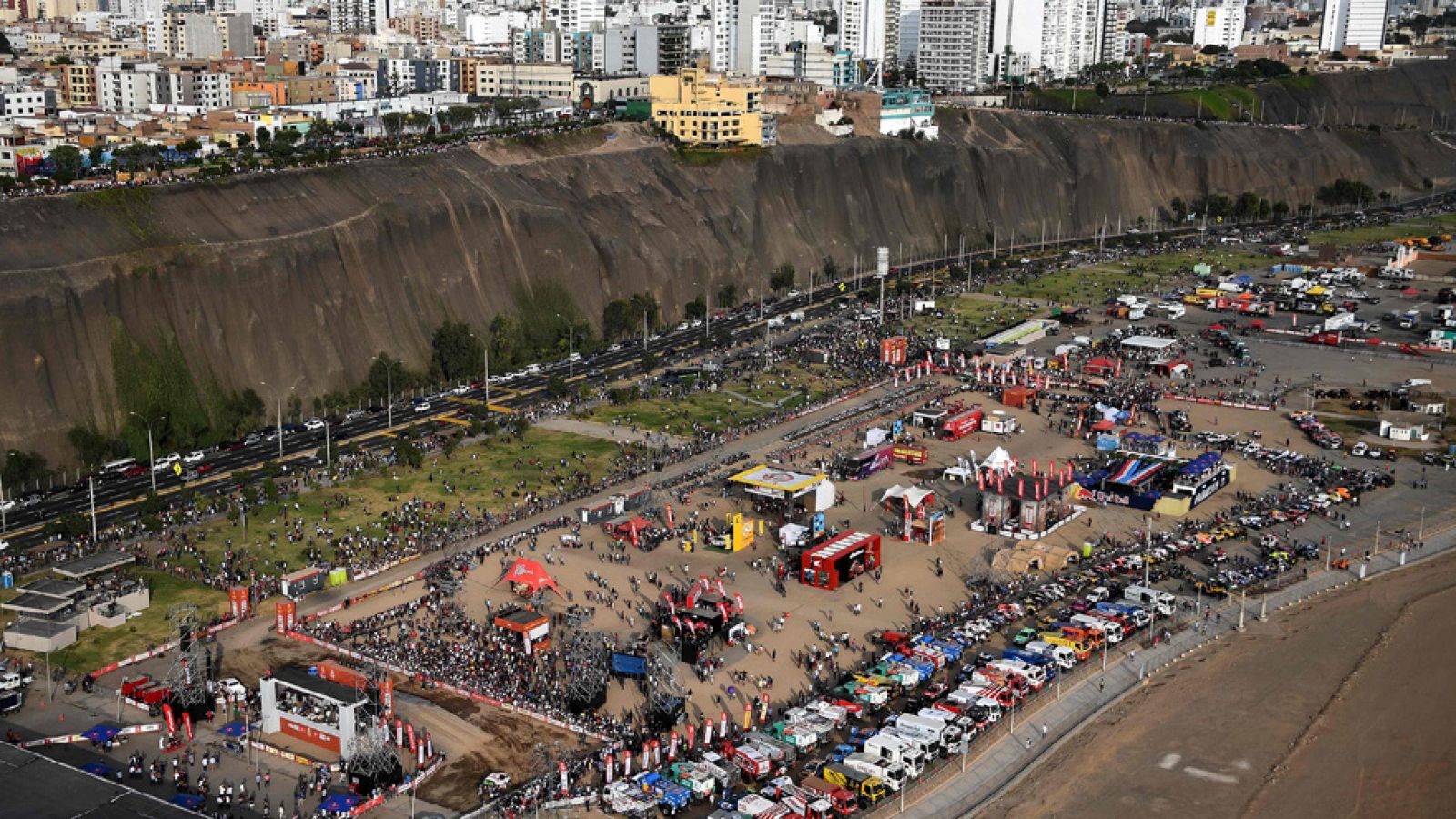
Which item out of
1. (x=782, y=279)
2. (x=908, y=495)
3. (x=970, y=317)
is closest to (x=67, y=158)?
(x=782, y=279)

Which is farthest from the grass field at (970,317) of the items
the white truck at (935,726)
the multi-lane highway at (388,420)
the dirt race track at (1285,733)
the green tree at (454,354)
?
the white truck at (935,726)

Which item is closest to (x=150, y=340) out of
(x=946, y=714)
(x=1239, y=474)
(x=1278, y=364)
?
Answer: (x=946, y=714)

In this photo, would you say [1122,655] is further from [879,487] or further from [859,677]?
[879,487]

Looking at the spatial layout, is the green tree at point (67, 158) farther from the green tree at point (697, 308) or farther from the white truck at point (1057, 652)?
the white truck at point (1057, 652)

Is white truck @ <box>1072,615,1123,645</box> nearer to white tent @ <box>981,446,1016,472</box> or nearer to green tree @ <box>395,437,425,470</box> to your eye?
white tent @ <box>981,446,1016,472</box>

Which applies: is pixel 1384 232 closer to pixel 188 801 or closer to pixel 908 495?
pixel 908 495

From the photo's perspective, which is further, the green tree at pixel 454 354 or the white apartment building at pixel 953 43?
the white apartment building at pixel 953 43

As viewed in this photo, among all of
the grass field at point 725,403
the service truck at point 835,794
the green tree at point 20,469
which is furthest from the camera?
the grass field at point 725,403
